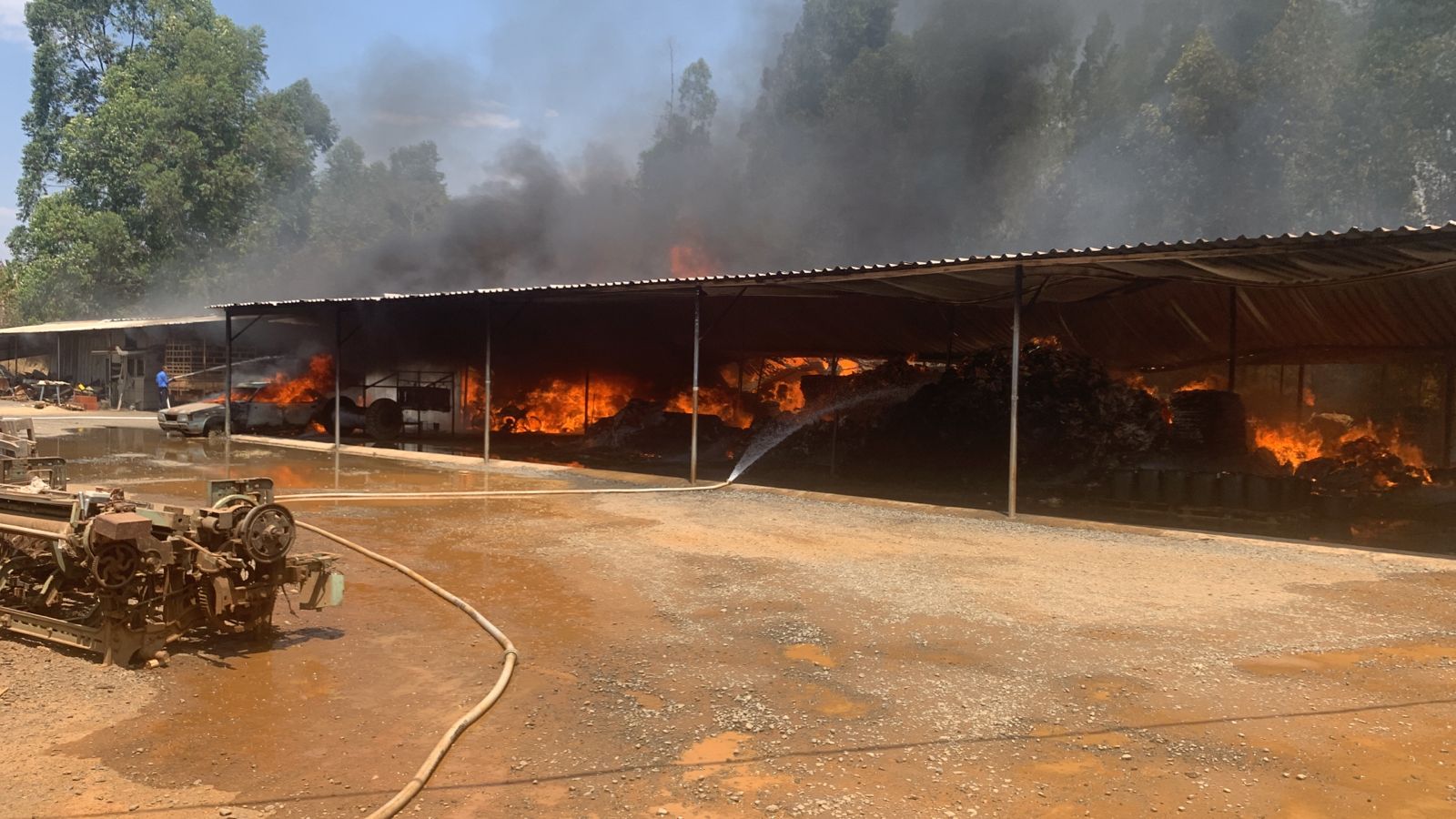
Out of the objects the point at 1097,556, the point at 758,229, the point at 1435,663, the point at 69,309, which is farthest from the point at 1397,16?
the point at 69,309

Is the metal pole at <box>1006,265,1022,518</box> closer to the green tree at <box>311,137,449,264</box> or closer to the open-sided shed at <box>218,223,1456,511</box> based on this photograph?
the open-sided shed at <box>218,223,1456,511</box>

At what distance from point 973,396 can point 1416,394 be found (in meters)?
8.27

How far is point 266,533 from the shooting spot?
5066 millimetres

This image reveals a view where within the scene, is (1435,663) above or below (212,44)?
below

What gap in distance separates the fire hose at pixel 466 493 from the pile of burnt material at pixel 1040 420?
4.27 meters

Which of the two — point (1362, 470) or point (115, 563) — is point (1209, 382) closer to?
point (1362, 470)

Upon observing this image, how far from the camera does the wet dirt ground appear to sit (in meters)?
3.61

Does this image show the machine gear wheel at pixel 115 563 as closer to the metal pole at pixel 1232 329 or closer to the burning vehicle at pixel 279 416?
the metal pole at pixel 1232 329

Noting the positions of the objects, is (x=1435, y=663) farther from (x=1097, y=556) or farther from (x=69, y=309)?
(x=69, y=309)

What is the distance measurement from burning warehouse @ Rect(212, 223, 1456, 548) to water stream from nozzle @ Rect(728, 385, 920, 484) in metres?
0.07

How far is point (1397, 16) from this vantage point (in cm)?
2552

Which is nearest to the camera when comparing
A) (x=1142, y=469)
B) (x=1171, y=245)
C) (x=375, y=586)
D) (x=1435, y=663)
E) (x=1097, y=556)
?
(x=1435, y=663)

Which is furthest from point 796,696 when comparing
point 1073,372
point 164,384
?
point 164,384

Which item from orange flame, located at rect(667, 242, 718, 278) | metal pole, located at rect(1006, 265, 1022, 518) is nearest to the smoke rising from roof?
orange flame, located at rect(667, 242, 718, 278)
